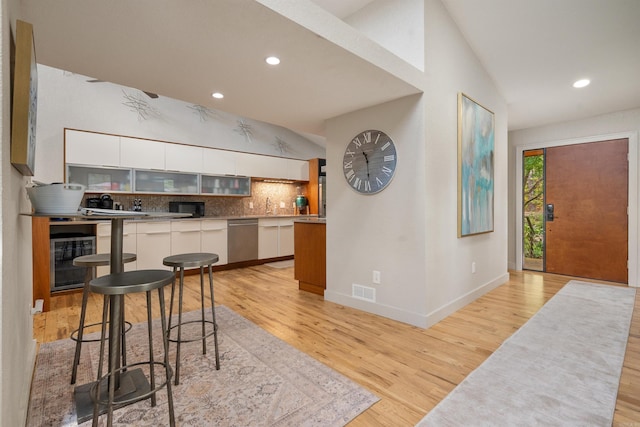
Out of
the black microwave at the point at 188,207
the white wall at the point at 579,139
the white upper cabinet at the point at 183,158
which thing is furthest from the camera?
the black microwave at the point at 188,207

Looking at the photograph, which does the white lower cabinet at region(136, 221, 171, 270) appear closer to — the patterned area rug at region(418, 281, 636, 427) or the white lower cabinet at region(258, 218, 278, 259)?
the white lower cabinet at region(258, 218, 278, 259)

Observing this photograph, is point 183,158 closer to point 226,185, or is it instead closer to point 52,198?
point 226,185

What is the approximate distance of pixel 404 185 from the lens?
2.80 metres

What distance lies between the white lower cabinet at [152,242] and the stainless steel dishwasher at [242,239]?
100 cm

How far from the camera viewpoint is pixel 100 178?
424 cm

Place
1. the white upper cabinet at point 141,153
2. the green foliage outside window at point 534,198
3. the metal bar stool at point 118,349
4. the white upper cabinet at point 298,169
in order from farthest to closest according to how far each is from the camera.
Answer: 1. the white upper cabinet at point 298,169
2. the green foliage outside window at point 534,198
3. the white upper cabinet at point 141,153
4. the metal bar stool at point 118,349

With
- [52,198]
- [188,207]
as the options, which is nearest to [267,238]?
[188,207]

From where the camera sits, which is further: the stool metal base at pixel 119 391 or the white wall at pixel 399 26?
the white wall at pixel 399 26

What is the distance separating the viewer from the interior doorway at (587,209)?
4223 millimetres

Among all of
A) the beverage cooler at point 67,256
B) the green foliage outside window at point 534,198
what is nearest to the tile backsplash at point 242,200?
the beverage cooler at point 67,256

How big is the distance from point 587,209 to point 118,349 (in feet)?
19.0

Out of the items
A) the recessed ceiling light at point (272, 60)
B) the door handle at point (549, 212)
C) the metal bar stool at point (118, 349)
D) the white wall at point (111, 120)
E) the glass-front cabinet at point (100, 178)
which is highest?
the white wall at point (111, 120)

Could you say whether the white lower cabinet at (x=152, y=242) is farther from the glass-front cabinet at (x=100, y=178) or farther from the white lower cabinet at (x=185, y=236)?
the glass-front cabinet at (x=100, y=178)

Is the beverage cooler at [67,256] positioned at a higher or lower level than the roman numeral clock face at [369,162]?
lower
